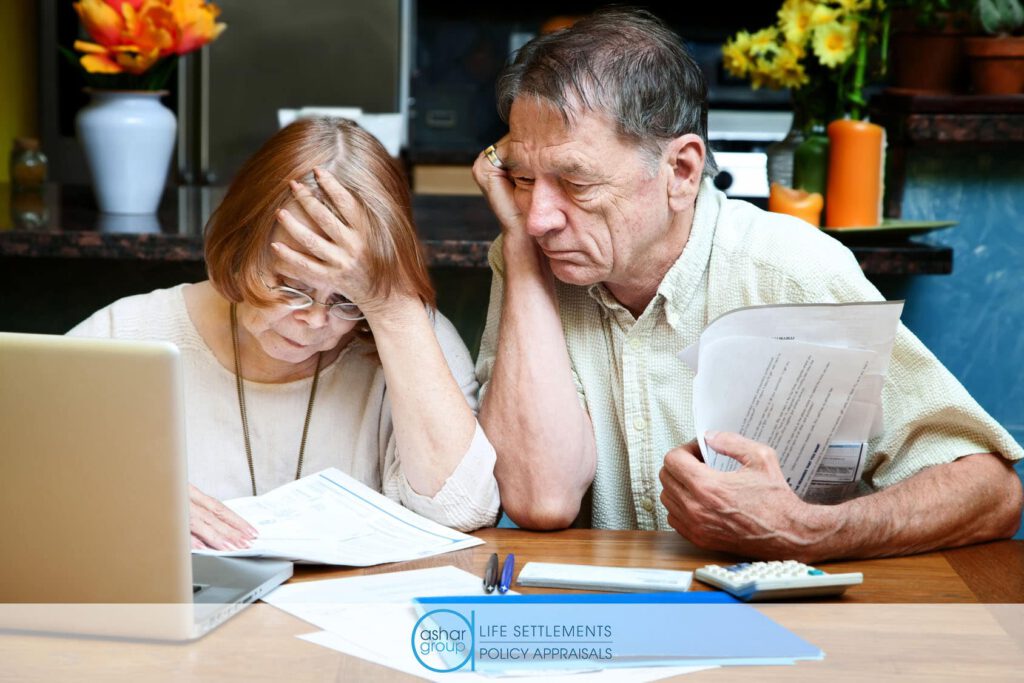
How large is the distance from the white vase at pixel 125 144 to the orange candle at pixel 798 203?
3.91ft

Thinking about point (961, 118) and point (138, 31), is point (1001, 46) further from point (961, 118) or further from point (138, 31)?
point (138, 31)

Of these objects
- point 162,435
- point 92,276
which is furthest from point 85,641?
point 92,276

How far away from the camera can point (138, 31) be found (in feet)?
→ 7.14

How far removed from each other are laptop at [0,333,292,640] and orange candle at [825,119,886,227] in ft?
4.96

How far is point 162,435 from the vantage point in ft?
2.99

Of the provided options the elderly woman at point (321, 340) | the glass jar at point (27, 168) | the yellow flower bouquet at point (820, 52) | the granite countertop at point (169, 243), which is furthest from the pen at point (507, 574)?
the glass jar at point (27, 168)

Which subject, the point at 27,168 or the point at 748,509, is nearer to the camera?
the point at 748,509

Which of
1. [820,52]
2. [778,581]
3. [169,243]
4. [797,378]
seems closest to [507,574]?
[778,581]

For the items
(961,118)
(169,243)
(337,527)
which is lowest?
(337,527)

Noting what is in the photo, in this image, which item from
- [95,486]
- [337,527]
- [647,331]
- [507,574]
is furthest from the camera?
[647,331]

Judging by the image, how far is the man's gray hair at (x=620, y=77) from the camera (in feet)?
4.38

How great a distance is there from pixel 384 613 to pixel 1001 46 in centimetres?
170

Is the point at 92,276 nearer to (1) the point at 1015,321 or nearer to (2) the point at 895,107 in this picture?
(2) the point at 895,107

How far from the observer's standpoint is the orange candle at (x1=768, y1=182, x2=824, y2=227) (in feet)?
7.02
